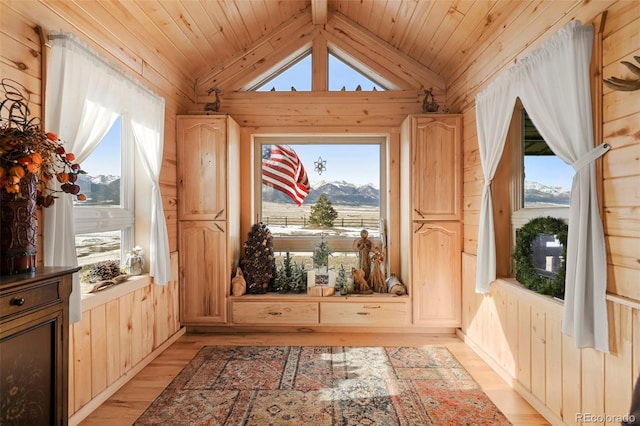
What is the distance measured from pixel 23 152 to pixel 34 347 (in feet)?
2.64

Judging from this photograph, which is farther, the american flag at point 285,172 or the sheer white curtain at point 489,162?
the american flag at point 285,172

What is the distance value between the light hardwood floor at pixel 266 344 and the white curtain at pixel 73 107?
0.71 metres

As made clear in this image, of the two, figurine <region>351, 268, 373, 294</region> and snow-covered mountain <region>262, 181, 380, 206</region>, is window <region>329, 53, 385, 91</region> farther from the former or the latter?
figurine <region>351, 268, 373, 294</region>

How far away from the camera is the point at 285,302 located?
331cm

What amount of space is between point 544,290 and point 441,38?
2.30 m

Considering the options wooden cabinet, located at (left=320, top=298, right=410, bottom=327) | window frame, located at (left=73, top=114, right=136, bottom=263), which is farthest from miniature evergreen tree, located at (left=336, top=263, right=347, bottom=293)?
window frame, located at (left=73, top=114, right=136, bottom=263)

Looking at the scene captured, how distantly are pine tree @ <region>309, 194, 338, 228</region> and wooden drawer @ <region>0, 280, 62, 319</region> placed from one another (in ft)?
8.74

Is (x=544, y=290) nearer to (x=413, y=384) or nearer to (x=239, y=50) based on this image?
(x=413, y=384)

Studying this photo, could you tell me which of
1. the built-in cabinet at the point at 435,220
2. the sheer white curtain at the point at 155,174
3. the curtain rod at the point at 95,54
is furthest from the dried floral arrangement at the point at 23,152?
the built-in cabinet at the point at 435,220

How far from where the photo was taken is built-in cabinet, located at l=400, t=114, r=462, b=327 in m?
3.26

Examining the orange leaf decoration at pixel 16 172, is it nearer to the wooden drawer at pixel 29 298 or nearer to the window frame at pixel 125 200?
the wooden drawer at pixel 29 298

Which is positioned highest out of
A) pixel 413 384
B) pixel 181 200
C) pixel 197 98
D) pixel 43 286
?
pixel 197 98

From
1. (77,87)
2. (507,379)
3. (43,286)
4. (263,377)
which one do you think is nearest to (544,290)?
(507,379)

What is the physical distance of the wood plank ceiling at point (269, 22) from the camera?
8.07 ft
